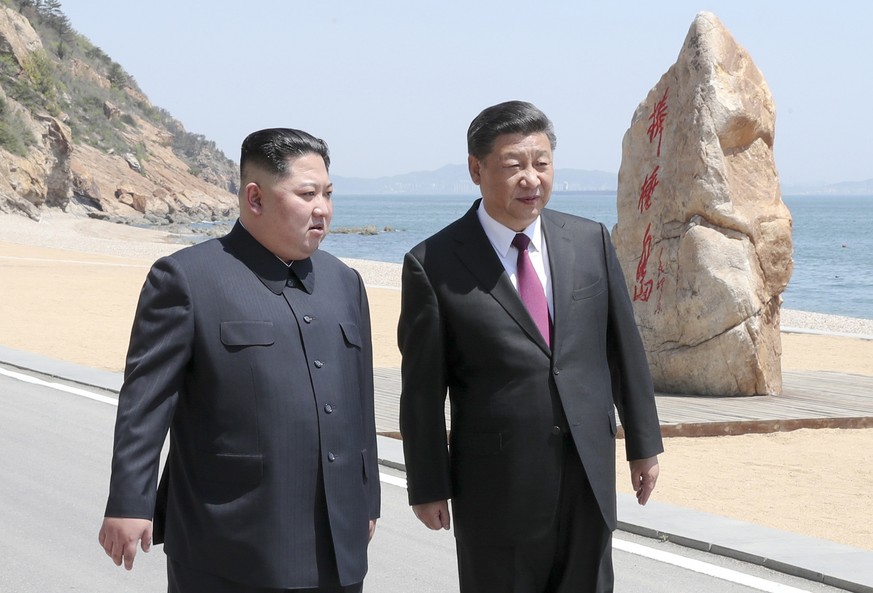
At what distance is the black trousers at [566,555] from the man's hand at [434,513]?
0.18 meters

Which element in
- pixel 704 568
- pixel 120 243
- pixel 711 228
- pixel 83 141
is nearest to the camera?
pixel 704 568

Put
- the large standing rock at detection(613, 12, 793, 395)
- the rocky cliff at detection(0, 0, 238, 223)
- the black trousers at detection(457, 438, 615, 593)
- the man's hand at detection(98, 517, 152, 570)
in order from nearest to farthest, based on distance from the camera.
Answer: the man's hand at detection(98, 517, 152, 570) < the black trousers at detection(457, 438, 615, 593) < the large standing rock at detection(613, 12, 793, 395) < the rocky cliff at detection(0, 0, 238, 223)

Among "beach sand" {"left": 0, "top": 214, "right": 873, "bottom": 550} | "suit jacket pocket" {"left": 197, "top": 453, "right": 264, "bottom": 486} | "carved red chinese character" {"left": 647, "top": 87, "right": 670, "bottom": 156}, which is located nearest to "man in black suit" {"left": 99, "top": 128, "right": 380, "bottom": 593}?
"suit jacket pocket" {"left": 197, "top": 453, "right": 264, "bottom": 486}

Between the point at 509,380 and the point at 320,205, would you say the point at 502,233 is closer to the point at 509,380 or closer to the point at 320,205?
the point at 509,380

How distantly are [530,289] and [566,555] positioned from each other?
2.66 ft

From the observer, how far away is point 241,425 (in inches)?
125

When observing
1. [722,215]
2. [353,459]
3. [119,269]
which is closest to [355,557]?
[353,459]

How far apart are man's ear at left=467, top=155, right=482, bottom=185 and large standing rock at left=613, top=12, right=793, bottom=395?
6831mm

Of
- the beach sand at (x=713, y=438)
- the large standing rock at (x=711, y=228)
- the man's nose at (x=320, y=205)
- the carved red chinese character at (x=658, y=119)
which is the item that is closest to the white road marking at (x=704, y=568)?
the beach sand at (x=713, y=438)

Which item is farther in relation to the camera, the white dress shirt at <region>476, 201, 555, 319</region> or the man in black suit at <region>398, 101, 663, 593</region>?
the white dress shirt at <region>476, 201, 555, 319</region>

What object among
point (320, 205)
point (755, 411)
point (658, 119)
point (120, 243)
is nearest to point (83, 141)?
point (120, 243)

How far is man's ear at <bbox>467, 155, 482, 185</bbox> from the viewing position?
12.3ft

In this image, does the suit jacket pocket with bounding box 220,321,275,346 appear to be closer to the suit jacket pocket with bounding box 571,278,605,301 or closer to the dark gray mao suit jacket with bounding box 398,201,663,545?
the dark gray mao suit jacket with bounding box 398,201,663,545

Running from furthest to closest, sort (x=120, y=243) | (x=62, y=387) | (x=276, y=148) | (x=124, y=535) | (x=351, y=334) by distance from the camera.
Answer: (x=120, y=243) → (x=62, y=387) → (x=351, y=334) → (x=276, y=148) → (x=124, y=535)
